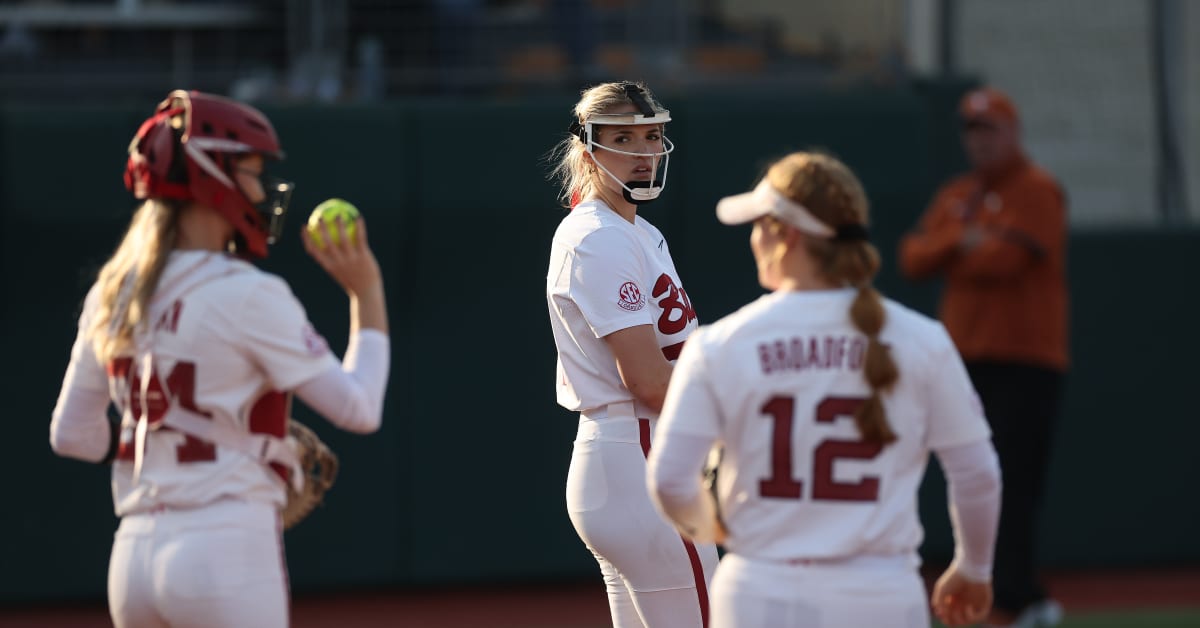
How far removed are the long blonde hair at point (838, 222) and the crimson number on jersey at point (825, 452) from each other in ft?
0.16

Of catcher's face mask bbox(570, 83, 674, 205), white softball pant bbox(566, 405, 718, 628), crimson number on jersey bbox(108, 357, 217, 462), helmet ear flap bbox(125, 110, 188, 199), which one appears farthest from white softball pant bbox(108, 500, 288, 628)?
catcher's face mask bbox(570, 83, 674, 205)

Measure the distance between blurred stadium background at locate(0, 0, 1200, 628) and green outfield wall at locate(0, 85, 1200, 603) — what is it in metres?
0.01

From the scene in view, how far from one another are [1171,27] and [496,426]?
491cm

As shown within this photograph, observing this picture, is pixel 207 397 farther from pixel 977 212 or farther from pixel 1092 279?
pixel 1092 279

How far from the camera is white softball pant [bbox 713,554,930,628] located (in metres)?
3.08

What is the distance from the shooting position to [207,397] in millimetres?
3240

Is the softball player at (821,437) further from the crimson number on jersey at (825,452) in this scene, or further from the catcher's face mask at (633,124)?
the catcher's face mask at (633,124)

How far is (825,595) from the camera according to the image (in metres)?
3.08

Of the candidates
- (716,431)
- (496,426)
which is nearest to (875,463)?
(716,431)

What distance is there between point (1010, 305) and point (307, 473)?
4.73m

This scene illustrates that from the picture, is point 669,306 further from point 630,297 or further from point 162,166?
point 162,166

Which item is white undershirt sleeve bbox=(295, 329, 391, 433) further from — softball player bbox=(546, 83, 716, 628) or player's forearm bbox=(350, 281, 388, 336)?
softball player bbox=(546, 83, 716, 628)

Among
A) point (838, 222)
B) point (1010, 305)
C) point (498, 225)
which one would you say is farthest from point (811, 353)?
point (498, 225)

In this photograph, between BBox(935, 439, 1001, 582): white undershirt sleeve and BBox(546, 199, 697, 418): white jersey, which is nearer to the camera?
BBox(935, 439, 1001, 582): white undershirt sleeve
